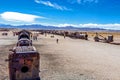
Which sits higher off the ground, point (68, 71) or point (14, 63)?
point (14, 63)

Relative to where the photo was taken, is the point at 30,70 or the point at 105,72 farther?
the point at 105,72

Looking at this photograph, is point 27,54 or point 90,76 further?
point 90,76

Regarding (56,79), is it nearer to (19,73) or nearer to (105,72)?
(19,73)

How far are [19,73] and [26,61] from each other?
0.72m

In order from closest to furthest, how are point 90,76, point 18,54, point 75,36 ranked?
1. point 18,54
2. point 90,76
3. point 75,36

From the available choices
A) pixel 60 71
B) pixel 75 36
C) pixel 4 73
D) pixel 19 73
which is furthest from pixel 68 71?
pixel 75 36

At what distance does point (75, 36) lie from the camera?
7488cm

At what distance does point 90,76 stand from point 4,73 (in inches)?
216

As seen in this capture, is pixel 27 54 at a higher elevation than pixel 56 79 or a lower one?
higher

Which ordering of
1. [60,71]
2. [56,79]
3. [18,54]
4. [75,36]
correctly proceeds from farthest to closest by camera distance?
[75,36]
[60,71]
[56,79]
[18,54]

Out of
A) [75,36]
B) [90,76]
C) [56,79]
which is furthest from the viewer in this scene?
[75,36]

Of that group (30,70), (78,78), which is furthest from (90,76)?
(30,70)

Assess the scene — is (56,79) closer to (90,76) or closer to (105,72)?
(90,76)

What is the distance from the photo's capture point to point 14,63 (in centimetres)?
1098
